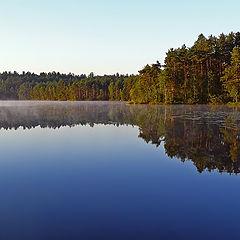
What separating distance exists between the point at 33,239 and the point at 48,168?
4.99 meters

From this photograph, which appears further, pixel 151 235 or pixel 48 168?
pixel 48 168

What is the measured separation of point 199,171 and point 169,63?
73647 millimetres

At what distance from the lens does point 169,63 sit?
78.1m

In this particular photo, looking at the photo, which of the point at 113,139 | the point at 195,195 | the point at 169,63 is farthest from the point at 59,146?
the point at 169,63

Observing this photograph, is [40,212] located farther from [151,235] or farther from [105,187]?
[151,235]

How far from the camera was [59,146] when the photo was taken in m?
13.7

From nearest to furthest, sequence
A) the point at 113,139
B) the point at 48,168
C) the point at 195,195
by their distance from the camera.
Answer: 1. the point at 195,195
2. the point at 48,168
3. the point at 113,139

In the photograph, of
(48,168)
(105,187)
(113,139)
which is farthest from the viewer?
(113,139)

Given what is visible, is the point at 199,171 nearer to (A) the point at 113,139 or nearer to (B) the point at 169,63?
(A) the point at 113,139

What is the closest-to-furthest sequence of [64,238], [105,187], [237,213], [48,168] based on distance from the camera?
1. [64,238]
2. [237,213]
3. [105,187]
4. [48,168]

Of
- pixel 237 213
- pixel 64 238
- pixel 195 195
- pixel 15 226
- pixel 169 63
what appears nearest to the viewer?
pixel 64 238

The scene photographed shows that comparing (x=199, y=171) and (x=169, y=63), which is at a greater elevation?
(x=169, y=63)

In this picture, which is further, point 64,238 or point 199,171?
point 199,171

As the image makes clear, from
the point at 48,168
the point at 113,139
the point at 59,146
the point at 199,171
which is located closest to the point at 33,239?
the point at 48,168
